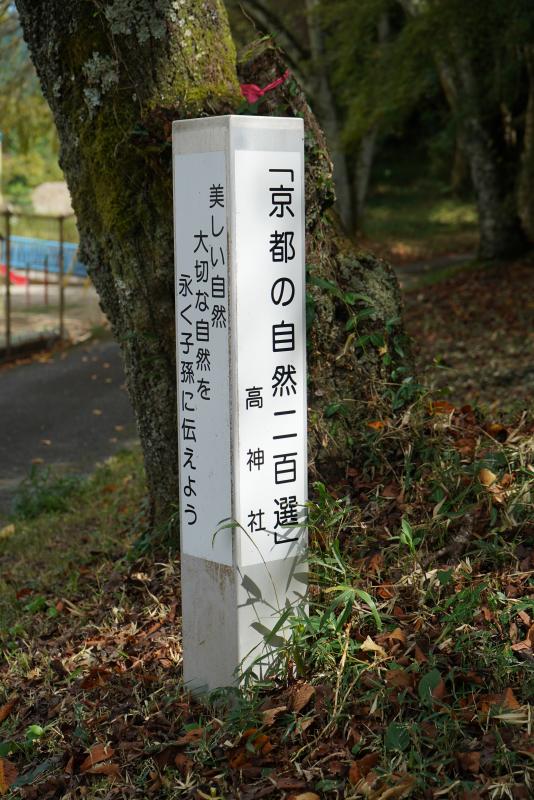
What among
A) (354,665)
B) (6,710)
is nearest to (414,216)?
(6,710)

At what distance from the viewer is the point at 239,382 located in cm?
329

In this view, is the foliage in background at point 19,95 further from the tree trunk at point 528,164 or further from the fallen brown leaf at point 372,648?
the fallen brown leaf at point 372,648

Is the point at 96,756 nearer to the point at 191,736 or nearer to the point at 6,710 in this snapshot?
the point at 191,736

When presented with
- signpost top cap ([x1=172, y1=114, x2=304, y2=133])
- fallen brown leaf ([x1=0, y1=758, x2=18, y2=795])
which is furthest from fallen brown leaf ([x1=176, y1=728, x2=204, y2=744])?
signpost top cap ([x1=172, y1=114, x2=304, y2=133])

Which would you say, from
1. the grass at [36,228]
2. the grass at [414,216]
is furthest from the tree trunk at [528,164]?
the grass at [36,228]

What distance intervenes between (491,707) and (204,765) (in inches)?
34.5

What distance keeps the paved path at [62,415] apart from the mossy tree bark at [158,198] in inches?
125

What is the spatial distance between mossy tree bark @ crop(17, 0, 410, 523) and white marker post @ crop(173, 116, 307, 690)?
1.07 m

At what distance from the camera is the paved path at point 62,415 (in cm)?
885

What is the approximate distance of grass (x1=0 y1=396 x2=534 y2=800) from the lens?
2961 mm

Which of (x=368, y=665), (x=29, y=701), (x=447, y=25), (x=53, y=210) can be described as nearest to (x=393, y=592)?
(x=368, y=665)

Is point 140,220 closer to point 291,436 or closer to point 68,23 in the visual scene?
point 68,23

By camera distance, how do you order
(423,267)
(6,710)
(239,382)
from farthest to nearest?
(423,267) < (6,710) < (239,382)

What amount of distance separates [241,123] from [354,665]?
1743 mm
